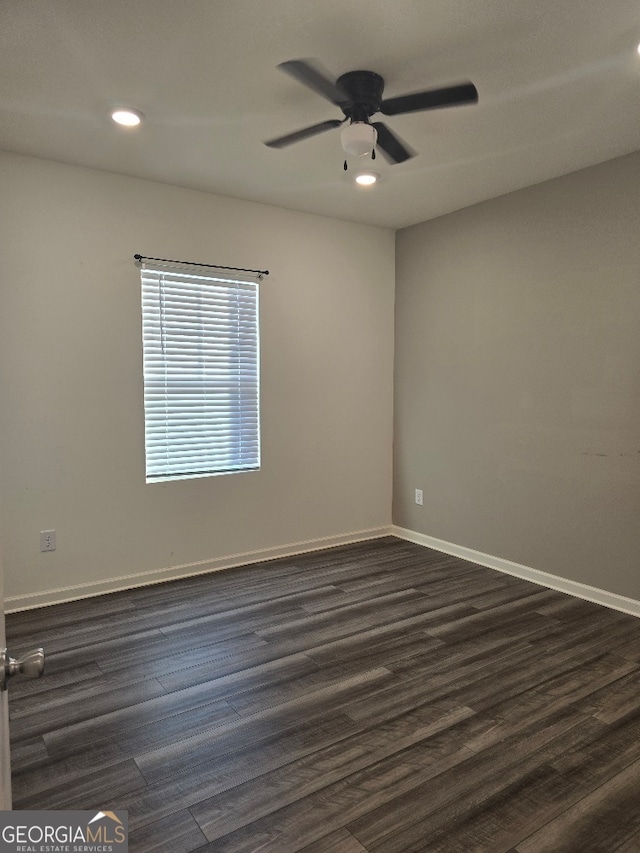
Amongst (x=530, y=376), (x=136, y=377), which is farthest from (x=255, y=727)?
(x=530, y=376)

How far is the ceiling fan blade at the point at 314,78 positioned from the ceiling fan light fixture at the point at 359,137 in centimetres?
14

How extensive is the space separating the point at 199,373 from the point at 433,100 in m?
2.27

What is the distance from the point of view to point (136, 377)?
3.53 m

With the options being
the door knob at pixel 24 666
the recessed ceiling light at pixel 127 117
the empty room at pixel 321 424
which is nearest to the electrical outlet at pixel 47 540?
the empty room at pixel 321 424

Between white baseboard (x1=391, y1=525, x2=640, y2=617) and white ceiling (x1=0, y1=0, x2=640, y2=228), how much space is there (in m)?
2.52

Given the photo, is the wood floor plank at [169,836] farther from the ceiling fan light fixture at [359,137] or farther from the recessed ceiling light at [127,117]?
the recessed ceiling light at [127,117]

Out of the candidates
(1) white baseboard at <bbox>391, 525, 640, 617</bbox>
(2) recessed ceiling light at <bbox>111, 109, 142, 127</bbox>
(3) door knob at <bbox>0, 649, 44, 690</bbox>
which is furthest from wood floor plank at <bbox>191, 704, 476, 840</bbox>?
(2) recessed ceiling light at <bbox>111, 109, 142, 127</bbox>

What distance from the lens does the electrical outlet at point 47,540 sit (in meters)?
3.27

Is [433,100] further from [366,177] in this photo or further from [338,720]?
[338,720]

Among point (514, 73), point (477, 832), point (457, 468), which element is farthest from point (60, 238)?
point (477, 832)

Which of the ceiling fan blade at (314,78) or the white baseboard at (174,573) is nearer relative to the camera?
the ceiling fan blade at (314,78)

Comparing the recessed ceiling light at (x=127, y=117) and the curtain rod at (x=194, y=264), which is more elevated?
the recessed ceiling light at (x=127, y=117)

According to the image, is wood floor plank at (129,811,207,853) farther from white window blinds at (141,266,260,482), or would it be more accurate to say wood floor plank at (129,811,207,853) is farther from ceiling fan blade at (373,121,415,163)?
ceiling fan blade at (373,121,415,163)

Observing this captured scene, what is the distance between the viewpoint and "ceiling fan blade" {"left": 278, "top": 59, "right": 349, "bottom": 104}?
1972 mm
